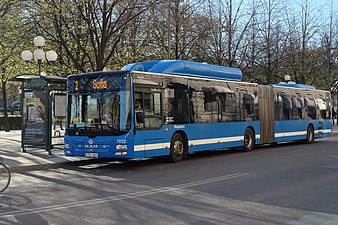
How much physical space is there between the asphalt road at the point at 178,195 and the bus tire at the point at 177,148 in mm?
542

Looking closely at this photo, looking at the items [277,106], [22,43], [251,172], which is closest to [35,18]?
[22,43]

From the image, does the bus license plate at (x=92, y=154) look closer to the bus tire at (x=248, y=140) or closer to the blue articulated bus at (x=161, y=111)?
the blue articulated bus at (x=161, y=111)

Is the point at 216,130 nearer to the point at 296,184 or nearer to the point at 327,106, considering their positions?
the point at 296,184

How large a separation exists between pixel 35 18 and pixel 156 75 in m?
11.3

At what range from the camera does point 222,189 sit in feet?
31.0

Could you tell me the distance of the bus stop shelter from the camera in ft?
53.3

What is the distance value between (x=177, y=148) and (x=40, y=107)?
18.6ft

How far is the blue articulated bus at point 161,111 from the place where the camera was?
13.0 m

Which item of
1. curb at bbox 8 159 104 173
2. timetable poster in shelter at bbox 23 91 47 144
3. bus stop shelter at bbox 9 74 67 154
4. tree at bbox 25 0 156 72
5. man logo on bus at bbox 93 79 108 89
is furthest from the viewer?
tree at bbox 25 0 156 72

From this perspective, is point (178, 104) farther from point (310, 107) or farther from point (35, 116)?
point (310, 107)

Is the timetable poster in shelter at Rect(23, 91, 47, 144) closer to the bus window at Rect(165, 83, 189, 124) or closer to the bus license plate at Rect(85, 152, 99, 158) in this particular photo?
the bus license plate at Rect(85, 152, 99, 158)

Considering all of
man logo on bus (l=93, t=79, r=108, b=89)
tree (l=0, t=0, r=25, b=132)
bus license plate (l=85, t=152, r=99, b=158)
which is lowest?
bus license plate (l=85, t=152, r=99, b=158)

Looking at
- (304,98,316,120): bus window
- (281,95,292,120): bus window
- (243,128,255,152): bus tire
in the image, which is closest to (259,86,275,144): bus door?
(243,128,255,152): bus tire

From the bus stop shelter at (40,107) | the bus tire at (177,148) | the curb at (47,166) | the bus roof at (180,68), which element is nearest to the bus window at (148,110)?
the bus tire at (177,148)
